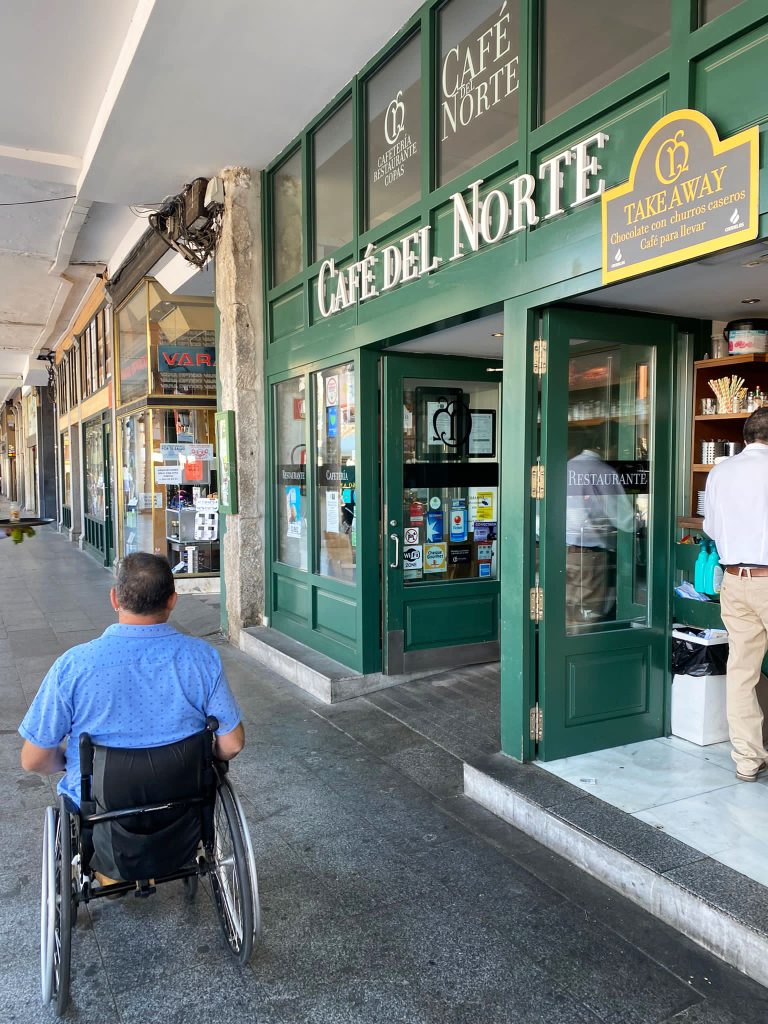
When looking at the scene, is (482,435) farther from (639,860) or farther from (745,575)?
(639,860)

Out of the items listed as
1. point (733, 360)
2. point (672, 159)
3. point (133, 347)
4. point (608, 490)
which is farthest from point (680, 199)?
point (133, 347)

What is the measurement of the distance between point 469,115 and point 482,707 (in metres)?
3.64

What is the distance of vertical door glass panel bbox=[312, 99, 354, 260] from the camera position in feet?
18.3

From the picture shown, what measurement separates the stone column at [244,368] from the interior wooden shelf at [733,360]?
4071mm

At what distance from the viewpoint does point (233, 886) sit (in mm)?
2566

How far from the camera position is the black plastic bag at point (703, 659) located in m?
4.01

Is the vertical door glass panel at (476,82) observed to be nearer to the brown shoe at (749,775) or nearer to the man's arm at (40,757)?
the brown shoe at (749,775)

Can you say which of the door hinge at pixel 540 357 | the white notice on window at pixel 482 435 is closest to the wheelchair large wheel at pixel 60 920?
the door hinge at pixel 540 357

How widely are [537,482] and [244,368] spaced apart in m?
3.84

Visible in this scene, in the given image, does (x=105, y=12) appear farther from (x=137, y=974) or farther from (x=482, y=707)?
(x=137, y=974)

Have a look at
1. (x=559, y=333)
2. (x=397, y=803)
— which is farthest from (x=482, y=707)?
(x=559, y=333)

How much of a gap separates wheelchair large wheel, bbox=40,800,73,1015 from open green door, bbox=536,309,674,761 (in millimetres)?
2358

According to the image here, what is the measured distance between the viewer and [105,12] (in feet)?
17.1

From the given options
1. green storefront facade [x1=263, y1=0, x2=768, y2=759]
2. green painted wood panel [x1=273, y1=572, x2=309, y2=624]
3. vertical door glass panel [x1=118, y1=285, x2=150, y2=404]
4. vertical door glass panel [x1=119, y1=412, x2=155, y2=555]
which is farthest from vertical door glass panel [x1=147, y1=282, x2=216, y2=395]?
green painted wood panel [x1=273, y1=572, x2=309, y2=624]
